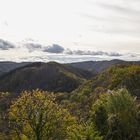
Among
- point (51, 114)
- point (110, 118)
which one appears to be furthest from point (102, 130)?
point (51, 114)

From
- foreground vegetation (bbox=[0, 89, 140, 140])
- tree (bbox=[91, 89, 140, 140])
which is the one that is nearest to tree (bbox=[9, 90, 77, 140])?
foreground vegetation (bbox=[0, 89, 140, 140])

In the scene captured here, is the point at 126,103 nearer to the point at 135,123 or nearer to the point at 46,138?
the point at 135,123

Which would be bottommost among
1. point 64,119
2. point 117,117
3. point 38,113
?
point 117,117

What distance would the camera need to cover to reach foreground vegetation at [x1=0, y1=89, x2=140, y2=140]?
323 ft

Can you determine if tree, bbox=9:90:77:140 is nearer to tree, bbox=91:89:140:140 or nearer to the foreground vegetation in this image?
the foreground vegetation

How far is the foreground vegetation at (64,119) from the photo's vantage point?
98.4 m

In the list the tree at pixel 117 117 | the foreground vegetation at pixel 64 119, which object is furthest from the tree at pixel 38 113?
the tree at pixel 117 117

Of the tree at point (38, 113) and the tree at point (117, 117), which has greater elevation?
the tree at point (38, 113)

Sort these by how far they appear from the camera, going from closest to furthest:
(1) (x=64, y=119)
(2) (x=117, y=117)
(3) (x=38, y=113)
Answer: (3) (x=38, y=113)
(1) (x=64, y=119)
(2) (x=117, y=117)

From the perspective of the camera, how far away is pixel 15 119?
4028 inches

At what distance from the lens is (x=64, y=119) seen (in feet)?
351

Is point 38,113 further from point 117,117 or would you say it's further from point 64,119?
point 117,117

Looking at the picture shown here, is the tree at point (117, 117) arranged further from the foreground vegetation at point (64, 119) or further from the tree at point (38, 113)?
the tree at point (38, 113)

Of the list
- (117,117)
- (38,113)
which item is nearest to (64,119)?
(38,113)
